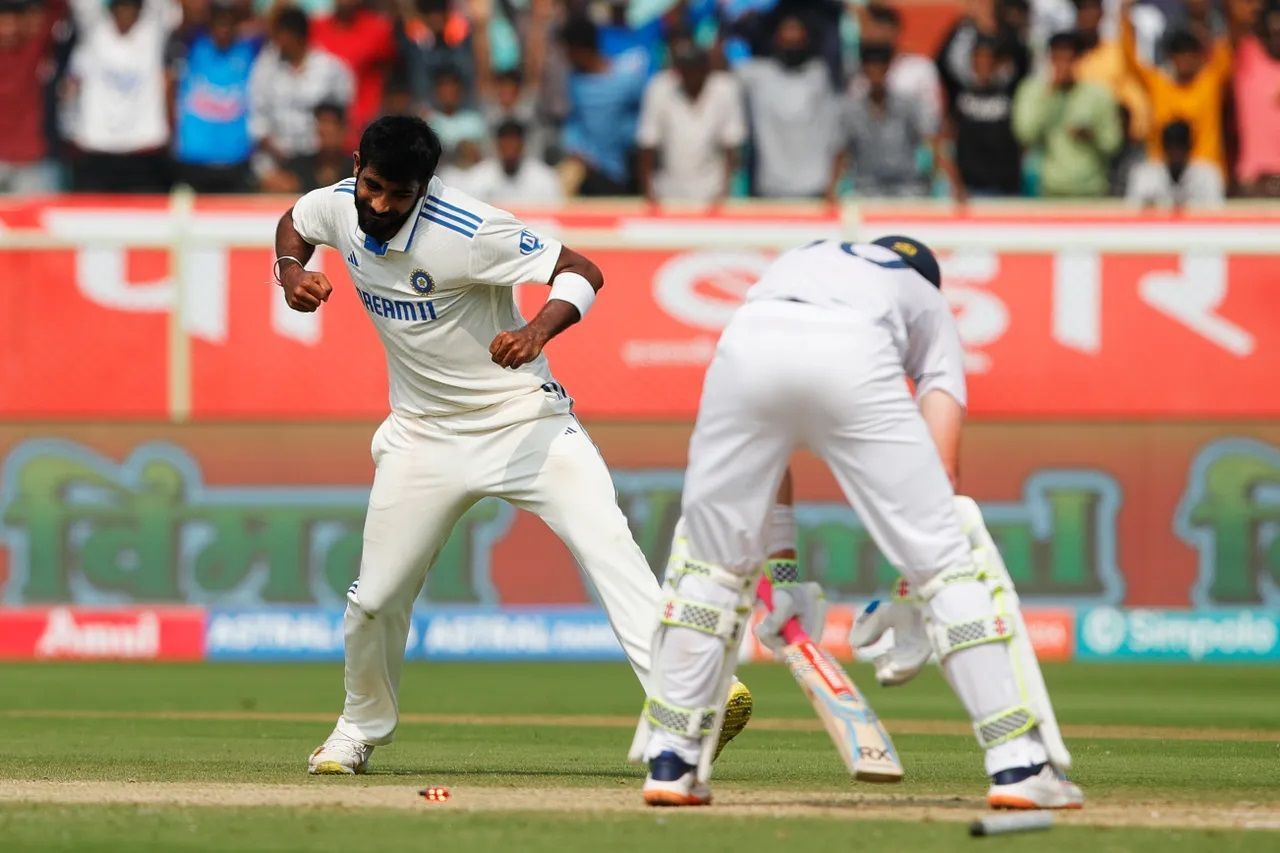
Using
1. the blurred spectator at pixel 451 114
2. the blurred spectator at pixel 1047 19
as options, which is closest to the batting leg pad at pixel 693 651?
the blurred spectator at pixel 451 114

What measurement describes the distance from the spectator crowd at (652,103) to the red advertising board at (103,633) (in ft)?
11.4

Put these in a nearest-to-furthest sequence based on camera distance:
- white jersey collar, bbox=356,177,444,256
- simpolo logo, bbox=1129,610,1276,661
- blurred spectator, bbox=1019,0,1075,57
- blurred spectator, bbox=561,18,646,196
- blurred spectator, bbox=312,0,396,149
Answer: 1. white jersey collar, bbox=356,177,444,256
2. simpolo logo, bbox=1129,610,1276,661
3. blurred spectator, bbox=561,18,646,196
4. blurred spectator, bbox=312,0,396,149
5. blurred spectator, bbox=1019,0,1075,57

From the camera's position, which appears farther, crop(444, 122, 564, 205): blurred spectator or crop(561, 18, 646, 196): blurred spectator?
crop(561, 18, 646, 196): blurred spectator

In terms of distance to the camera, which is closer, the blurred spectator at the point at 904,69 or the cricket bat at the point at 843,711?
the cricket bat at the point at 843,711

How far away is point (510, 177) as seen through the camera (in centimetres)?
1669

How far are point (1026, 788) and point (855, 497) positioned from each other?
949 millimetres

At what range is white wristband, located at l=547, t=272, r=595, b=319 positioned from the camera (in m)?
7.59

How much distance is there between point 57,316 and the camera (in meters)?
16.0

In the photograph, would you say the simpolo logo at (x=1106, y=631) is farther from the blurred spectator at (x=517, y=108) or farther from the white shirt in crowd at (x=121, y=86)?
the white shirt in crowd at (x=121, y=86)

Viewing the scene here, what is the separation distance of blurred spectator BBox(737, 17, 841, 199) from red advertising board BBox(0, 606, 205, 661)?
5341mm

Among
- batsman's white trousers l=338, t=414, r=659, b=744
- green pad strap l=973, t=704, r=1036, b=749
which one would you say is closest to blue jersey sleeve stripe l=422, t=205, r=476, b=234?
batsman's white trousers l=338, t=414, r=659, b=744

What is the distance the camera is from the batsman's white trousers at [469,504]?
25.2 feet

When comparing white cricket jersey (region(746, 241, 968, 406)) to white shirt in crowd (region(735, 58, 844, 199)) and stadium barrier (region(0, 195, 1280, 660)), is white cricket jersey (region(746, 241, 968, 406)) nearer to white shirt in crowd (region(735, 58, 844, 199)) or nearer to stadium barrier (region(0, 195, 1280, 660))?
stadium barrier (region(0, 195, 1280, 660))

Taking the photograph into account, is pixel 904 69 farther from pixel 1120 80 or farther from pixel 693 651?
pixel 693 651
